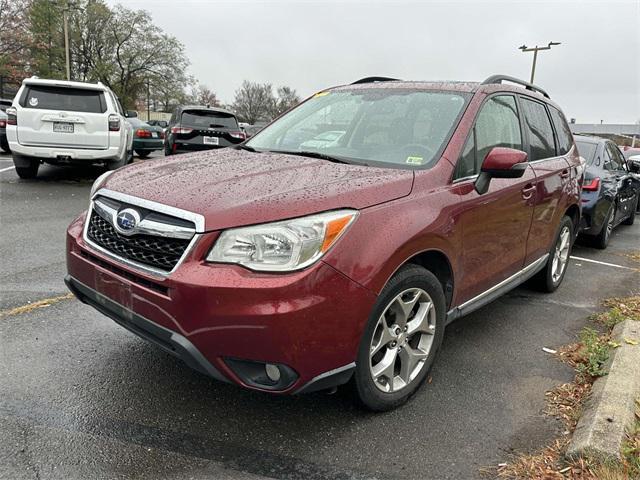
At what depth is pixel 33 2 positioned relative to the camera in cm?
3834

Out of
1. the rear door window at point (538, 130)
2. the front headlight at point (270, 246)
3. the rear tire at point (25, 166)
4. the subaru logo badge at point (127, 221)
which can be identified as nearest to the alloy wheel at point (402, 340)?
the front headlight at point (270, 246)

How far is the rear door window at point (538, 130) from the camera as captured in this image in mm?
3980

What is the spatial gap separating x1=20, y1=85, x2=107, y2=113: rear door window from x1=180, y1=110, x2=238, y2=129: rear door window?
2.80 metres

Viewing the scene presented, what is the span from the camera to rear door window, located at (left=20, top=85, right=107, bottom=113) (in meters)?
8.63

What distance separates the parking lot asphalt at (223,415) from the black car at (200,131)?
26.4 feet

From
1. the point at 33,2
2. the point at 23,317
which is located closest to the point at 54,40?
the point at 33,2

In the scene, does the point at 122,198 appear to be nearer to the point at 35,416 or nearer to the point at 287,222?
the point at 287,222

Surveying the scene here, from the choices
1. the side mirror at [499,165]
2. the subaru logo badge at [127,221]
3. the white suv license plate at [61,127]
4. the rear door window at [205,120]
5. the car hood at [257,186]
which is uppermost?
the rear door window at [205,120]

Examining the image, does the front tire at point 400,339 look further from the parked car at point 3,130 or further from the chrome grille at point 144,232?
the parked car at point 3,130

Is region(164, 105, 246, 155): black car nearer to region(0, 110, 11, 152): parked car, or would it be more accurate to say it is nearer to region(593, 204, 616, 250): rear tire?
region(0, 110, 11, 152): parked car

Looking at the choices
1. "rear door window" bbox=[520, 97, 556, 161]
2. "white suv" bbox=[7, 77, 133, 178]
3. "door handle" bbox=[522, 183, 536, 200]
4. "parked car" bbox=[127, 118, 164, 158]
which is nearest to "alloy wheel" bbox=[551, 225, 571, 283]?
"rear door window" bbox=[520, 97, 556, 161]

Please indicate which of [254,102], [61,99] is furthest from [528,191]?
[254,102]

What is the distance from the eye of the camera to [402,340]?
267 centimetres

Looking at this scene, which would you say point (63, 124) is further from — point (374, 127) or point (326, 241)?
point (326, 241)
